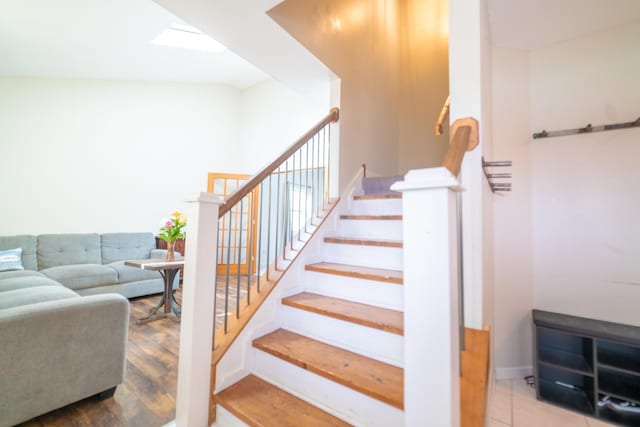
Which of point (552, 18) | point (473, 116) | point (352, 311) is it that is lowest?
point (352, 311)

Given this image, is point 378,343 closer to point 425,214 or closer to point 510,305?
point 425,214

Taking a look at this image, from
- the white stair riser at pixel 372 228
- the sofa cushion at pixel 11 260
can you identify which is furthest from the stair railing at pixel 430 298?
the sofa cushion at pixel 11 260

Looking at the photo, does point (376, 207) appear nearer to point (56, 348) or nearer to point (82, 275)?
point (56, 348)

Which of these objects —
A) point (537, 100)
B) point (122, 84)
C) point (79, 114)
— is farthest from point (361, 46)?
point (79, 114)

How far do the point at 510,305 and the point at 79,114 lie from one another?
247 inches

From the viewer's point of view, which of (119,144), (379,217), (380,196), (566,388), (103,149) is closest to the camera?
(566,388)

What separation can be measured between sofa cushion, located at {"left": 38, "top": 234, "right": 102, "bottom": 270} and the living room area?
0.01 m

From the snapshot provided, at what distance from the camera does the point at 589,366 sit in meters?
1.93

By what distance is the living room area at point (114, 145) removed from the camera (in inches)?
71.2

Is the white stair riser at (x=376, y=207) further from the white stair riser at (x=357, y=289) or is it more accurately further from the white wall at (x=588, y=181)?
the white wall at (x=588, y=181)

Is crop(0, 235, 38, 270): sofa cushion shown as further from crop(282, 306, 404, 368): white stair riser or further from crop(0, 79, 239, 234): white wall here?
crop(282, 306, 404, 368): white stair riser

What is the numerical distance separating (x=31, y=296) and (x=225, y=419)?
1.76 meters

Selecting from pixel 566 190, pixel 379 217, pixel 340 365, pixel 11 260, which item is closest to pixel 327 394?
pixel 340 365

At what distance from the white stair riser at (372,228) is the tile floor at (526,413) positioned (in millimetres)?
1387
